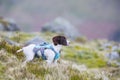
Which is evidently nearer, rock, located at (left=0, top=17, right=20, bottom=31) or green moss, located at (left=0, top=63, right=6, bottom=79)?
green moss, located at (left=0, top=63, right=6, bottom=79)

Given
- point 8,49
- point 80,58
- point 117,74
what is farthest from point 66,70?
point 80,58

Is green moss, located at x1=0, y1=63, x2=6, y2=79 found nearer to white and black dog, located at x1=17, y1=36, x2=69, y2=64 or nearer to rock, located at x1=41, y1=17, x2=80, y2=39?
white and black dog, located at x1=17, y1=36, x2=69, y2=64

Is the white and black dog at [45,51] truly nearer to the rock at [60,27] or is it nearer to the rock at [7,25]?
the rock at [7,25]

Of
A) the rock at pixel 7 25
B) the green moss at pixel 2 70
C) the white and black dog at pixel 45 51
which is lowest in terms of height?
the green moss at pixel 2 70

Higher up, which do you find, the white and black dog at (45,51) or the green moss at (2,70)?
the white and black dog at (45,51)

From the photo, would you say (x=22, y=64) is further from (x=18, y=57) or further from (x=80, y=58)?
(x=80, y=58)

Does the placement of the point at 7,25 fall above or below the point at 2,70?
above

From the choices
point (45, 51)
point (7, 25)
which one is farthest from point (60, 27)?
point (45, 51)

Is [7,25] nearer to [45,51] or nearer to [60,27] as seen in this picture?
[60,27]

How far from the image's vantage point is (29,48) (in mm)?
14883

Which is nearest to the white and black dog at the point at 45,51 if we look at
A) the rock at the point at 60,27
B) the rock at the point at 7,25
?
the rock at the point at 7,25

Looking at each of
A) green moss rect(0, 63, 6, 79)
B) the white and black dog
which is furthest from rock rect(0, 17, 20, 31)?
green moss rect(0, 63, 6, 79)

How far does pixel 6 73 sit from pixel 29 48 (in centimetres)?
207

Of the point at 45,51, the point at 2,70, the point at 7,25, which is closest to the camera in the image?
the point at 2,70
